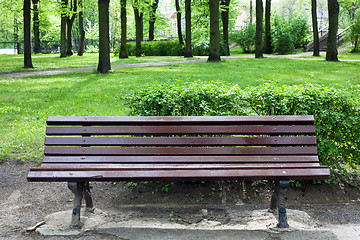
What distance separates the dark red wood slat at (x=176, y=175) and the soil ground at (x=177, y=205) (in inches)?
19.8

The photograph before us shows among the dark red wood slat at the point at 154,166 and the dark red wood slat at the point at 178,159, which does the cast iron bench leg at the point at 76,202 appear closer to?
the dark red wood slat at the point at 154,166

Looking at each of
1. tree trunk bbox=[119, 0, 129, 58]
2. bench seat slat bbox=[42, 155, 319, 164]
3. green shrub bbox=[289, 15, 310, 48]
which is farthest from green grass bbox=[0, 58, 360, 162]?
green shrub bbox=[289, 15, 310, 48]

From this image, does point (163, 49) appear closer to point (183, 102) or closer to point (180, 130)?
point (183, 102)

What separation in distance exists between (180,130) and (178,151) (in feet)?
0.72

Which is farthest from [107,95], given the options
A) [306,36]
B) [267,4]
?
[306,36]

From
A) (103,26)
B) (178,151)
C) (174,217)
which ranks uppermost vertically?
(103,26)

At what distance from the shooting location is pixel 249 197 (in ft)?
15.3

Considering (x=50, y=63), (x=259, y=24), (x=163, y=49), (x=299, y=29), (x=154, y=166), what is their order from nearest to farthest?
(x=154, y=166)
(x=50, y=63)
(x=259, y=24)
(x=163, y=49)
(x=299, y=29)

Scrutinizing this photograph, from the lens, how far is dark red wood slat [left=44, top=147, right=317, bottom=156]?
408 centimetres

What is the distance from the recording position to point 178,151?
4.09m

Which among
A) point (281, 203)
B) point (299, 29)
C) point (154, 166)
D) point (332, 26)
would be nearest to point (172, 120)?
point (154, 166)

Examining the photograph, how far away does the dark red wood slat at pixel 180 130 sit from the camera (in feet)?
13.5

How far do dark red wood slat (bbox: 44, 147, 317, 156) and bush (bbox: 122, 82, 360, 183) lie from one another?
2.36ft

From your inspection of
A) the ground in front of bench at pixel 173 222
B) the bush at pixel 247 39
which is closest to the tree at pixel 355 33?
the bush at pixel 247 39
